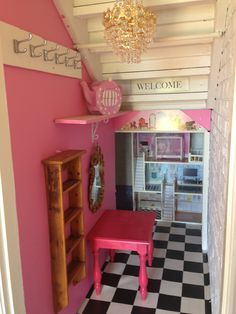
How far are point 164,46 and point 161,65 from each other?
0.27m

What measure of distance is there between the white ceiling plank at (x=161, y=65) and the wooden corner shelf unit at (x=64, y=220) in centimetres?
86

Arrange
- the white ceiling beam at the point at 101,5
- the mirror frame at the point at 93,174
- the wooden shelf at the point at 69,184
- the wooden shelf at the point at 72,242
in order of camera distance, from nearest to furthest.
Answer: the white ceiling beam at the point at 101,5 < the wooden shelf at the point at 69,184 < the wooden shelf at the point at 72,242 < the mirror frame at the point at 93,174

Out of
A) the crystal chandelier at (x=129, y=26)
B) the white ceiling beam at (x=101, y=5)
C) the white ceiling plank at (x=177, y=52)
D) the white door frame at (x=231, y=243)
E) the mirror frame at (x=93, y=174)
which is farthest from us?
the mirror frame at (x=93, y=174)

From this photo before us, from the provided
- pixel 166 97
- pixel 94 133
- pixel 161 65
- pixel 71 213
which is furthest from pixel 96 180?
pixel 161 65

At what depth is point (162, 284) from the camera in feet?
7.80

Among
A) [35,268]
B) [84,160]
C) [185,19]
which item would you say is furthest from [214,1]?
[35,268]

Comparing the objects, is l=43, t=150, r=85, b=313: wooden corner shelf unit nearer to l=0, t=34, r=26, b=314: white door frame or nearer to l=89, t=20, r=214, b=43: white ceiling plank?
l=0, t=34, r=26, b=314: white door frame

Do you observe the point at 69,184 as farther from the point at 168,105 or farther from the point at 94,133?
the point at 168,105

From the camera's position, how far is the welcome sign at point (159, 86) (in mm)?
2383

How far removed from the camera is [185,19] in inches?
70.0

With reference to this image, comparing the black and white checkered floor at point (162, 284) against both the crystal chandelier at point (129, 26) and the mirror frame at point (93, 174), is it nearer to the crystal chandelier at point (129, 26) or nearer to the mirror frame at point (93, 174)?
the mirror frame at point (93, 174)

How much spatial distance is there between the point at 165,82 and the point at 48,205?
1.44 meters

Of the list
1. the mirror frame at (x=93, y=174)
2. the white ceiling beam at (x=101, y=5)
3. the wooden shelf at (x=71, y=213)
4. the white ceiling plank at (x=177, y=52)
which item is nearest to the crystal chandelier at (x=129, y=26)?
the white ceiling beam at (x=101, y=5)

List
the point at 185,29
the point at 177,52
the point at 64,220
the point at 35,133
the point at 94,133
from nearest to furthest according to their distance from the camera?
the point at 35,133, the point at 64,220, the point at 185,29, the point at 177,52, the point at 94,133
